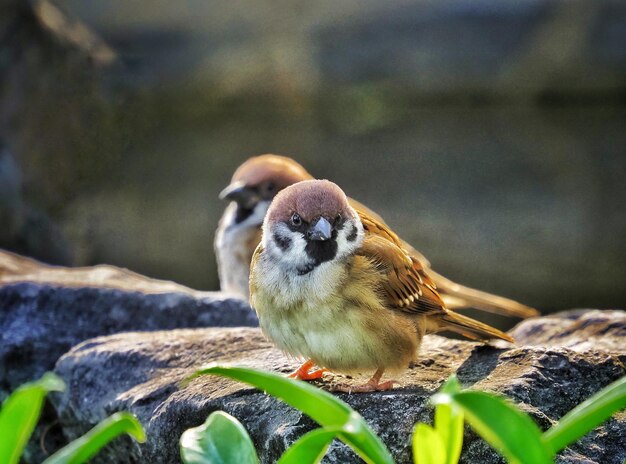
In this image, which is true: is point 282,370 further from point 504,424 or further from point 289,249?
point 504,424

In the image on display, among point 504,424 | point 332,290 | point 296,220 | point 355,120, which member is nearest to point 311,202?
point 296,220

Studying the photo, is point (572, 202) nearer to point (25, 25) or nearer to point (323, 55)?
point (323, 55)

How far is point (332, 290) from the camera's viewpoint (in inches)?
107

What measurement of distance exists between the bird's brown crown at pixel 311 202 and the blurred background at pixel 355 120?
447 cm

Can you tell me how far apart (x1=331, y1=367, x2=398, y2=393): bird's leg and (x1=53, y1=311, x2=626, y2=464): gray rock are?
34mm

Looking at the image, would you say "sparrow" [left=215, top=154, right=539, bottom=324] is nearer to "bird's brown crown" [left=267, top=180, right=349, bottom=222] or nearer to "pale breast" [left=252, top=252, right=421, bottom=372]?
"bird's brown crown" [left=267, top=180, right=349, bottom=222]

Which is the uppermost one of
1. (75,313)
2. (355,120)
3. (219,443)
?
(355,120)

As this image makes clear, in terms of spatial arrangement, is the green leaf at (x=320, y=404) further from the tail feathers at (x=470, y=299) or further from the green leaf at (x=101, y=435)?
the tail feathers at (x=470, y=299)

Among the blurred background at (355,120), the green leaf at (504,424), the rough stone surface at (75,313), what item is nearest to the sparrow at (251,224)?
the rough stone surface at (75,313)

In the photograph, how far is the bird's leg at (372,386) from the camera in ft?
8.87

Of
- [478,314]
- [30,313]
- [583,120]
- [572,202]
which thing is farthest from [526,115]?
[30,313]

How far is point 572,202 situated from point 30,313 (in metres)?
5.27

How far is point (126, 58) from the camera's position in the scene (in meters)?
9.16

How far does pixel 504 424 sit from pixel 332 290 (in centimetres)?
120
